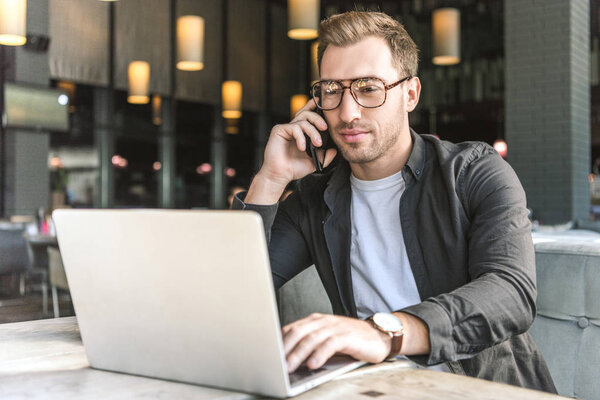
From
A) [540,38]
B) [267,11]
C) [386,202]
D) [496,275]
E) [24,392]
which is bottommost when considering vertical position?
[24,392]

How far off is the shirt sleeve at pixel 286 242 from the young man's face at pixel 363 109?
11.5 inches

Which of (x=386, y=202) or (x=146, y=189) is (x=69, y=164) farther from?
(x=386, y=202)

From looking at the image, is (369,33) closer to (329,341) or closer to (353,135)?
(353,135)

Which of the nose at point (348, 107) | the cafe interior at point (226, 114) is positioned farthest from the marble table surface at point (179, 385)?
the nose at point (348, 107)

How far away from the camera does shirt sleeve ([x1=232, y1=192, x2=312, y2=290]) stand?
177 centimetres

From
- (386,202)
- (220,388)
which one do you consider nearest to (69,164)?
(386,202)

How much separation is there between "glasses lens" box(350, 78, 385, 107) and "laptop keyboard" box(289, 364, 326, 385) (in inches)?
31.4

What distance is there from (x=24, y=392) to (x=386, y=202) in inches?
41.7

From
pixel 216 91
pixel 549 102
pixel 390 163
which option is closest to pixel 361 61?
pixel 390 163

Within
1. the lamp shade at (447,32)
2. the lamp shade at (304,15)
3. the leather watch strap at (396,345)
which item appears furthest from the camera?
the lamp shade at (447,32)

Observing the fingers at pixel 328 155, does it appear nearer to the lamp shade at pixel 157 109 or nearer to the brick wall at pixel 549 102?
the brick wall at pixel 549 102

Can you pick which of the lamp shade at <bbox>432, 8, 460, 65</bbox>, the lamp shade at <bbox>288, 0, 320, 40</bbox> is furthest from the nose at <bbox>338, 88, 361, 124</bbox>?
the lamp shade at <bbox>432, 8, 460, 65</bbox>

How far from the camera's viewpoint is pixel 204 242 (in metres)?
0.79

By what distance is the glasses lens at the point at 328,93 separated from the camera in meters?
1.58
